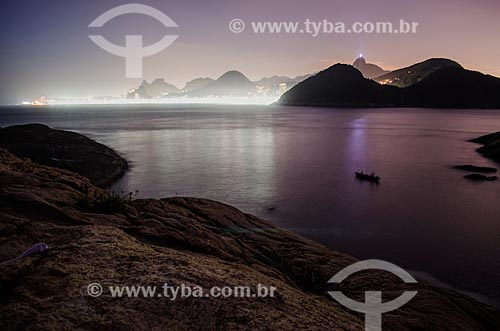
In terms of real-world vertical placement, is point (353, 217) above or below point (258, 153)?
below

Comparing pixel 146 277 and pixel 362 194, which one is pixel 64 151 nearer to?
pixel 362 194

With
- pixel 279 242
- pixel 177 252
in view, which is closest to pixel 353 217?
pixel 279 242

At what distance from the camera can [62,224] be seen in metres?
6.76

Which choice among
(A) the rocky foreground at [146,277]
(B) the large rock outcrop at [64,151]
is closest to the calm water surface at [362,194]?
(B) the large rock outcrop at [64,151]

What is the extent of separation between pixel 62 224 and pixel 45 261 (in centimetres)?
228

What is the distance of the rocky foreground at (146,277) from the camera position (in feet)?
12.8

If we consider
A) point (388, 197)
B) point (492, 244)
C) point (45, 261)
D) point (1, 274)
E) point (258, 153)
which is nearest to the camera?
point (1, 274)

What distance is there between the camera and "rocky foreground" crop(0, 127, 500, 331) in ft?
12.8

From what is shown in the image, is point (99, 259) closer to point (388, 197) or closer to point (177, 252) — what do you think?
point (177, 252)

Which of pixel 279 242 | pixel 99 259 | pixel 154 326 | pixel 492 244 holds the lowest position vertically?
pixel 492 244

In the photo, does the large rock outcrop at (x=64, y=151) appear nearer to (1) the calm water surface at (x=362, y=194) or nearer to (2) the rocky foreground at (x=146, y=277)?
(1) the calm water surface at (x=362, y=194)

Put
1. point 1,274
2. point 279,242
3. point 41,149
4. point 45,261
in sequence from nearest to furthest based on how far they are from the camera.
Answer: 1. point 1,274
2. point 45,261
3. point 279,242
4. point 41,149

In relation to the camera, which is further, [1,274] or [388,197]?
[388,197]

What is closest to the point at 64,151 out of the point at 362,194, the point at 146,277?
the point at 362,194
